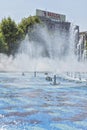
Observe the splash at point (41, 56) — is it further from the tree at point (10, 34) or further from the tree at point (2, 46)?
the tree at point (10, 34)

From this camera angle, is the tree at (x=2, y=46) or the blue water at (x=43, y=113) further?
the tree at (x=2, y=46)

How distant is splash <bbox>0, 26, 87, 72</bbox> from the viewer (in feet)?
121

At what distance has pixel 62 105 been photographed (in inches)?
444

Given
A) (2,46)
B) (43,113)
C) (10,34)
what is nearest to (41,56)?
(10,34)

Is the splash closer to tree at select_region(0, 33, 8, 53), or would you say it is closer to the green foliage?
tree at select_region(0, 33, 8, 53)

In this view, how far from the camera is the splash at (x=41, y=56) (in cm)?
3694

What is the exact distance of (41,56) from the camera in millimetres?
46188

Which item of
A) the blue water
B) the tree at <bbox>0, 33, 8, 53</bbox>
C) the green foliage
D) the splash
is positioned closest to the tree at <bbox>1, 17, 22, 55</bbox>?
the green foliage

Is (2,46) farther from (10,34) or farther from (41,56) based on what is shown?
(41,56)

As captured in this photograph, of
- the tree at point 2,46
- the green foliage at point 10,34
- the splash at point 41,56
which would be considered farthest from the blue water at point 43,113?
the green foliage at point 10,34

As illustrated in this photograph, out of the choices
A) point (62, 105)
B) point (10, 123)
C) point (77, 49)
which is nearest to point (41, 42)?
point (77, 49)

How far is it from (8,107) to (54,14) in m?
74.7

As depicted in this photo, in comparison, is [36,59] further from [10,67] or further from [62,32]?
[62,32]

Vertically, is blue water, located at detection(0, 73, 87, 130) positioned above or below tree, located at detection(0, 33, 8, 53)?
below
